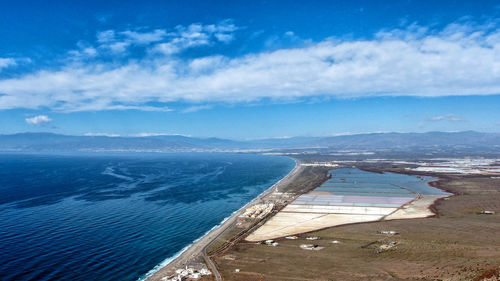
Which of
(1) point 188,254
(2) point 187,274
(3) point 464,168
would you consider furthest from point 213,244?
(3) point 464,168

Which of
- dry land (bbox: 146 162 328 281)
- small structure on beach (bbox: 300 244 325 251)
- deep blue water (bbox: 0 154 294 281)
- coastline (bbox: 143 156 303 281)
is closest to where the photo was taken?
coastline (bbox: 143 156 303 281)

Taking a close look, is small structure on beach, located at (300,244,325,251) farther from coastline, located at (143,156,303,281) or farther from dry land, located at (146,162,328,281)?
coastline, located at (143,156,303,281)

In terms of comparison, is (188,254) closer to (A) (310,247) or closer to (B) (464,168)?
(A) (310,247)

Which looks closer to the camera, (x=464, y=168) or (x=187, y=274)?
(x=187, y=274)

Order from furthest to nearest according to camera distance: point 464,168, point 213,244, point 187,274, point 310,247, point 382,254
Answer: point 464,168 < point 213,244 < point 310,247 < point 382,254 < point 187,274

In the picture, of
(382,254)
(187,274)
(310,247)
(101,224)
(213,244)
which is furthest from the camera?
(101,224)

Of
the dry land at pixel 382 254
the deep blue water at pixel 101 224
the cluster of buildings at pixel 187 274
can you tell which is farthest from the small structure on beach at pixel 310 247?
the deep blue water at pixel 101 224

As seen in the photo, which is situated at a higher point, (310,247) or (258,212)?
(258,212)

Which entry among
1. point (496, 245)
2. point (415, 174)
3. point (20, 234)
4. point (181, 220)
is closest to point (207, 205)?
point (181, 220)

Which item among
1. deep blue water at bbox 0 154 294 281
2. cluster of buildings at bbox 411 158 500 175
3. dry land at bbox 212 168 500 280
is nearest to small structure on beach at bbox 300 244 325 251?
dry land at bbox 212 168 500 280
